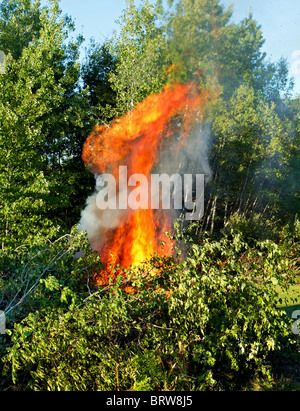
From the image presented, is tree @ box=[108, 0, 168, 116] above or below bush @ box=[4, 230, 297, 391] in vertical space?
above

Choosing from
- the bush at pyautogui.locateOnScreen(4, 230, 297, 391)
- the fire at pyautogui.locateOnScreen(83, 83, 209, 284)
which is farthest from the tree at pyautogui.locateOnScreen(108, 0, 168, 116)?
the bush at pyautogui.locateOnScreen(4, 230, 297, 391)

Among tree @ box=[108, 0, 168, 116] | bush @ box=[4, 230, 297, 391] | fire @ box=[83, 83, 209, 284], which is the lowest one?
bush @ box=[4, 230, 297, 391]

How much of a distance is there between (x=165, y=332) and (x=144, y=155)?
688 cm

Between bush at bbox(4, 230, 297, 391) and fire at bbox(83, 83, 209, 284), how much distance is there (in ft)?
3.63

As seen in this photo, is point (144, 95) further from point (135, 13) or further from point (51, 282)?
point (51, 282)

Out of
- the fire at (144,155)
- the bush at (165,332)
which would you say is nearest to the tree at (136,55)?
the fire at (144,155)

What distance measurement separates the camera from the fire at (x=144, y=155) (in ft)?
32.2

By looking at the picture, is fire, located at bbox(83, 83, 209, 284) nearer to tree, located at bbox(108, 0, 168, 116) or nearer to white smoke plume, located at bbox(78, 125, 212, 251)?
white smoke plume, located at bbox(78, 125, 212, 251)

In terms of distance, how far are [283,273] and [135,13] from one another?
1686cm

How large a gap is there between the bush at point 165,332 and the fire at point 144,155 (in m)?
1.11

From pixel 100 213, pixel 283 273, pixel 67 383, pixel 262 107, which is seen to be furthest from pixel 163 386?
pixel 262 107

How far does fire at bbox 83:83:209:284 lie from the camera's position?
9805 mm

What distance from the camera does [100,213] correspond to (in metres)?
13.5

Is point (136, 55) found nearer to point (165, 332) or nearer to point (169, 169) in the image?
point (169, 169)
